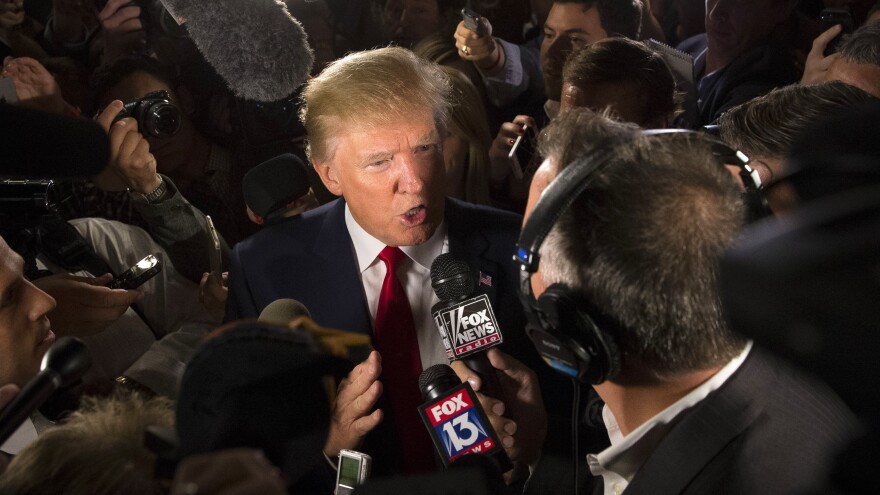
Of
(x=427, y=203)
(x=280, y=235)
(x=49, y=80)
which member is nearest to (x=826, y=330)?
(x=427, y=203)

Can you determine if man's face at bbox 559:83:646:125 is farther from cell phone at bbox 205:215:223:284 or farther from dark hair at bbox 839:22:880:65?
cell phone at bbox 205:215:223:284

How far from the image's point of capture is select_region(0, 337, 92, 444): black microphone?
2.74 ft

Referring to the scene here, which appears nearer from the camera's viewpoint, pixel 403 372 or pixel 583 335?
pixel 583 335

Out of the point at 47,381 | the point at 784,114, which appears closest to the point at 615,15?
the point at 784,114

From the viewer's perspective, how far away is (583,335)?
1.10 meters

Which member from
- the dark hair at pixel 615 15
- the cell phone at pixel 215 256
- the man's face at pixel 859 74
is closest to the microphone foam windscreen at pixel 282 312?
the cell phone at pixel 215 256

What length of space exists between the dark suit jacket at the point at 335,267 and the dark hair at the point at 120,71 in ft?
4.27

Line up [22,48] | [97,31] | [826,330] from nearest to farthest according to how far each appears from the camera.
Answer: [826,330], [22,48], [97,31]

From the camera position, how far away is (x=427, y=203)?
1.96 m

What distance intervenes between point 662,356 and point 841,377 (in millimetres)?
433

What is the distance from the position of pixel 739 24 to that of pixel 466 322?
2538 millimetres

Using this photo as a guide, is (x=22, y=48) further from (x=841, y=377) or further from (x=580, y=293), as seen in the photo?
(x=841, y=377)

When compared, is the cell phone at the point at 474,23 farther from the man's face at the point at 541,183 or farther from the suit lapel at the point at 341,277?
the man's face at the point at 541,183

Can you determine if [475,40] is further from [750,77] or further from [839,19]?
[839,19]
